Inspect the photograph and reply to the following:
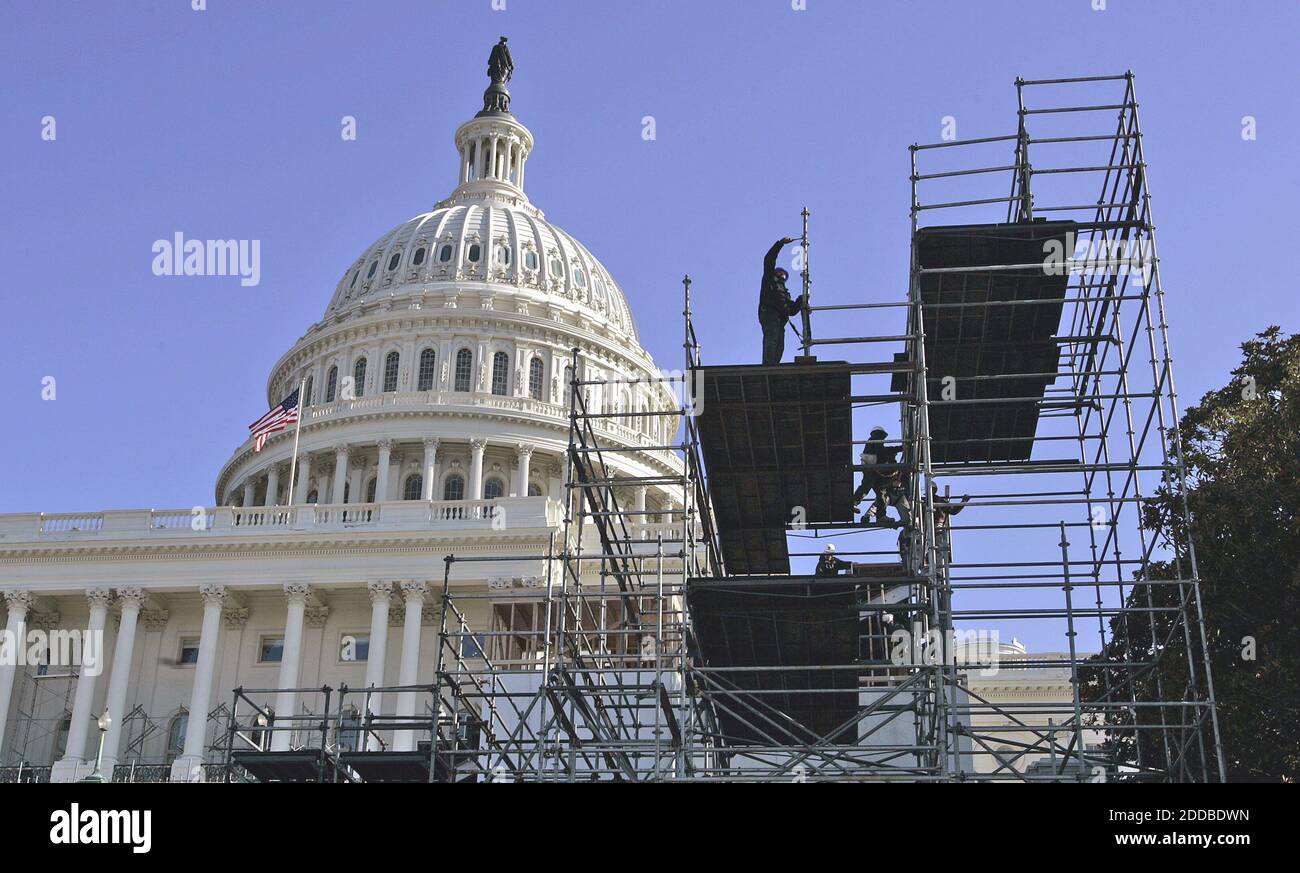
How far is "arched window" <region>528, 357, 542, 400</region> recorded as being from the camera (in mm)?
83875

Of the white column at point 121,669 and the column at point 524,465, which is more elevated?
the column at point 524,465

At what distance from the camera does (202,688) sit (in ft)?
191

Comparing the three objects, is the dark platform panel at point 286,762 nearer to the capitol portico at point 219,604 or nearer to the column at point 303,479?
the capitol portico at point 219,604

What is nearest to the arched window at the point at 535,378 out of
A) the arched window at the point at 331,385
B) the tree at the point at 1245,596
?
the arched window at the point at 331,385

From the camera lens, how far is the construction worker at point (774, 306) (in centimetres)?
2361

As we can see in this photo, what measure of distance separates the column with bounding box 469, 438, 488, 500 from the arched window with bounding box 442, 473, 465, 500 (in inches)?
30.3

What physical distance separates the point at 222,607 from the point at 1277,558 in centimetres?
4151

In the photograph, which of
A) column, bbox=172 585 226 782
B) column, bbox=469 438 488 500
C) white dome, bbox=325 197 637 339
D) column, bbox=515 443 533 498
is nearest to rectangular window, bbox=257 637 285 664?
column, bbox=172 585 226 782

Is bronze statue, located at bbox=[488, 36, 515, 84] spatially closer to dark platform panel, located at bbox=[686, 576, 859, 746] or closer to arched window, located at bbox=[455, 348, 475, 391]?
arched window, located at bbox=[455, 348, 475, 391]

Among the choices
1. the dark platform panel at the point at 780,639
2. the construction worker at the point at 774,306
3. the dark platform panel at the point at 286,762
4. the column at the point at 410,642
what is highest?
the column at the point at 410,642

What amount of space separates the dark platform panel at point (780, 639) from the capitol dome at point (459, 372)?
1803 inches
